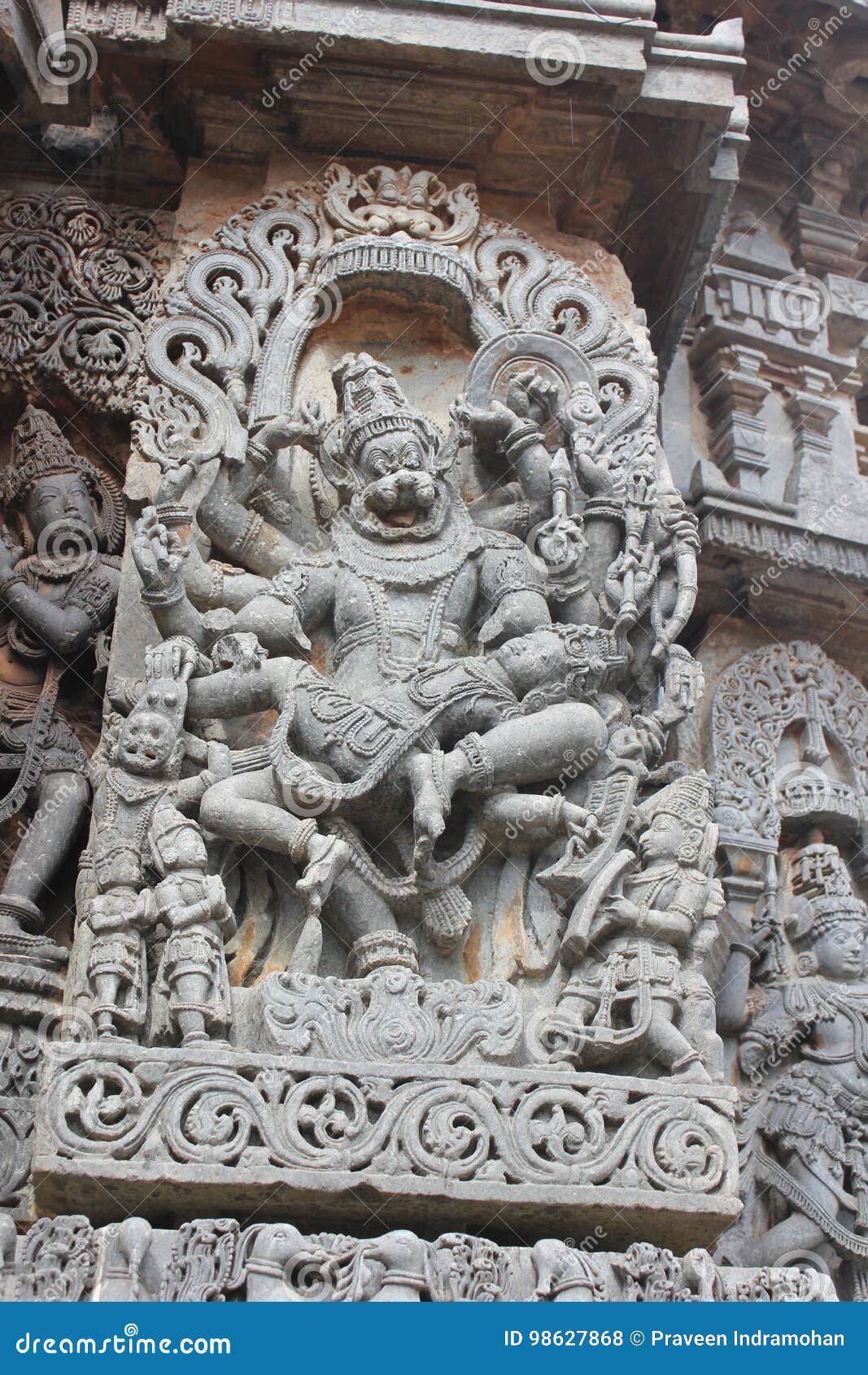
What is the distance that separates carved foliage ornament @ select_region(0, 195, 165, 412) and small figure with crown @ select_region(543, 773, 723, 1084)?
2706 millimetres

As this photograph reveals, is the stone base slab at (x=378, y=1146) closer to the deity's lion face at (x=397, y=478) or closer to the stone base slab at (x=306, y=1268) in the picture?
Answer: the stone base slab at (x=306, y=1268)

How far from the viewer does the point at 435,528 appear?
216 inches

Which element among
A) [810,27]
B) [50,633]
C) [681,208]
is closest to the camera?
[50,633]

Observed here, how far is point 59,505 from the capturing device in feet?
19.8

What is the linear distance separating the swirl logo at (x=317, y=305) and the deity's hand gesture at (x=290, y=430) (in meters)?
0.50

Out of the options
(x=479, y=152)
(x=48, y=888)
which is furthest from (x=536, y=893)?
(x=479, y=152)

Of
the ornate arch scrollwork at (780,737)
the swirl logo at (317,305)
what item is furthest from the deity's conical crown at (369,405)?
the ornate arch scrollwork at (780,737)

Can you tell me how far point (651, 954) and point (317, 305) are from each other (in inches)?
107

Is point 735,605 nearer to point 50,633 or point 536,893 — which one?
point 536,893

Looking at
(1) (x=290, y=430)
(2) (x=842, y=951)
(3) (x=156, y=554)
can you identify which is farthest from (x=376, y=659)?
(2) (x=842, y=951)

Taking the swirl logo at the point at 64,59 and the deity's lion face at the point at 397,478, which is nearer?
the deity's lion face at the point at 397,478

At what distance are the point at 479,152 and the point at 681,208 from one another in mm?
845

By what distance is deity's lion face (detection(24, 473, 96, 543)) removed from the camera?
598cm

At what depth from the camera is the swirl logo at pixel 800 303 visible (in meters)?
7.82
